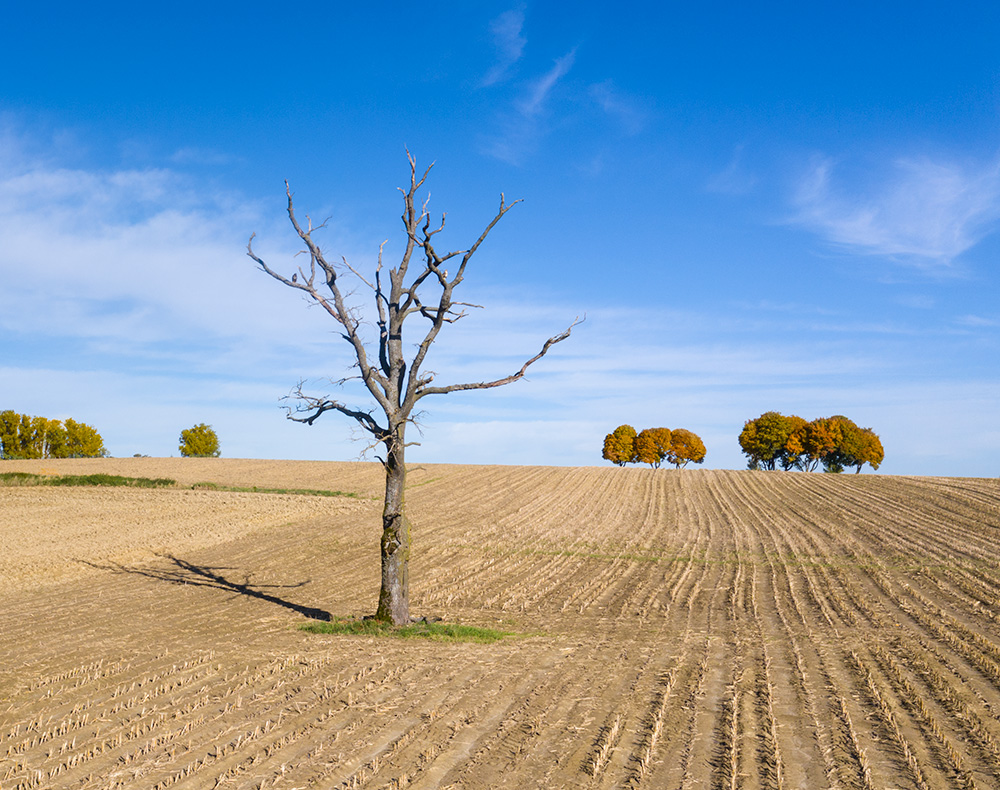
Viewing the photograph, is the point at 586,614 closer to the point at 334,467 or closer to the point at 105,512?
the point at 105,512

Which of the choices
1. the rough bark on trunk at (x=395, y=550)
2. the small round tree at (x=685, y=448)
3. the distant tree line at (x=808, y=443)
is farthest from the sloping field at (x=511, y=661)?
the small round tree at (x=685, y=448)

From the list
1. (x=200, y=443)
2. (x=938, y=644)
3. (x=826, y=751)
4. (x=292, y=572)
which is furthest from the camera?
(x=200, y=443)

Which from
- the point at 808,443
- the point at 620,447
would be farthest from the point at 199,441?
the point at 808,443

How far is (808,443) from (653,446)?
2411 cm

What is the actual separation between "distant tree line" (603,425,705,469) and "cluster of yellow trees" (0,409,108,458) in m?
76.4

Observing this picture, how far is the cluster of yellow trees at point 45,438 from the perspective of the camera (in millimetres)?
103688

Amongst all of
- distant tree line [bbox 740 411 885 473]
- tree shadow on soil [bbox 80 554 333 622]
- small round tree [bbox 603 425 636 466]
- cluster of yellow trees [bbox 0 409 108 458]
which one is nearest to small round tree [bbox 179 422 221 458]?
cluster of yellow trees [bbox 0 409 108 458]

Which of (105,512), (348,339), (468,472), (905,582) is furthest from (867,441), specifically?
(348,339)

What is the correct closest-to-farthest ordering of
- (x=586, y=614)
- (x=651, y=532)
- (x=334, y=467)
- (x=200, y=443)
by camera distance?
1. (x=586, y=614)
2. (x=651, y=532)
3. (x=334, y=467)
4. (x=200, y=443)

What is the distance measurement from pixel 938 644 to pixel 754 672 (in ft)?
16.1

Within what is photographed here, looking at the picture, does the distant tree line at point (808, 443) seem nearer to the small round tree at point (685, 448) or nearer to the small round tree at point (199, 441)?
the small round tree at point (685, 448)

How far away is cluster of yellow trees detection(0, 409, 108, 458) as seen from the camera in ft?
340

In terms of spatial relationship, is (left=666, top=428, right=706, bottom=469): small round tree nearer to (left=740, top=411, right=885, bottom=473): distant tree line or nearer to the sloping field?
(left=740, top=411, right=885, bottom=473): distant tree line

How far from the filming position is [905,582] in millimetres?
21750
